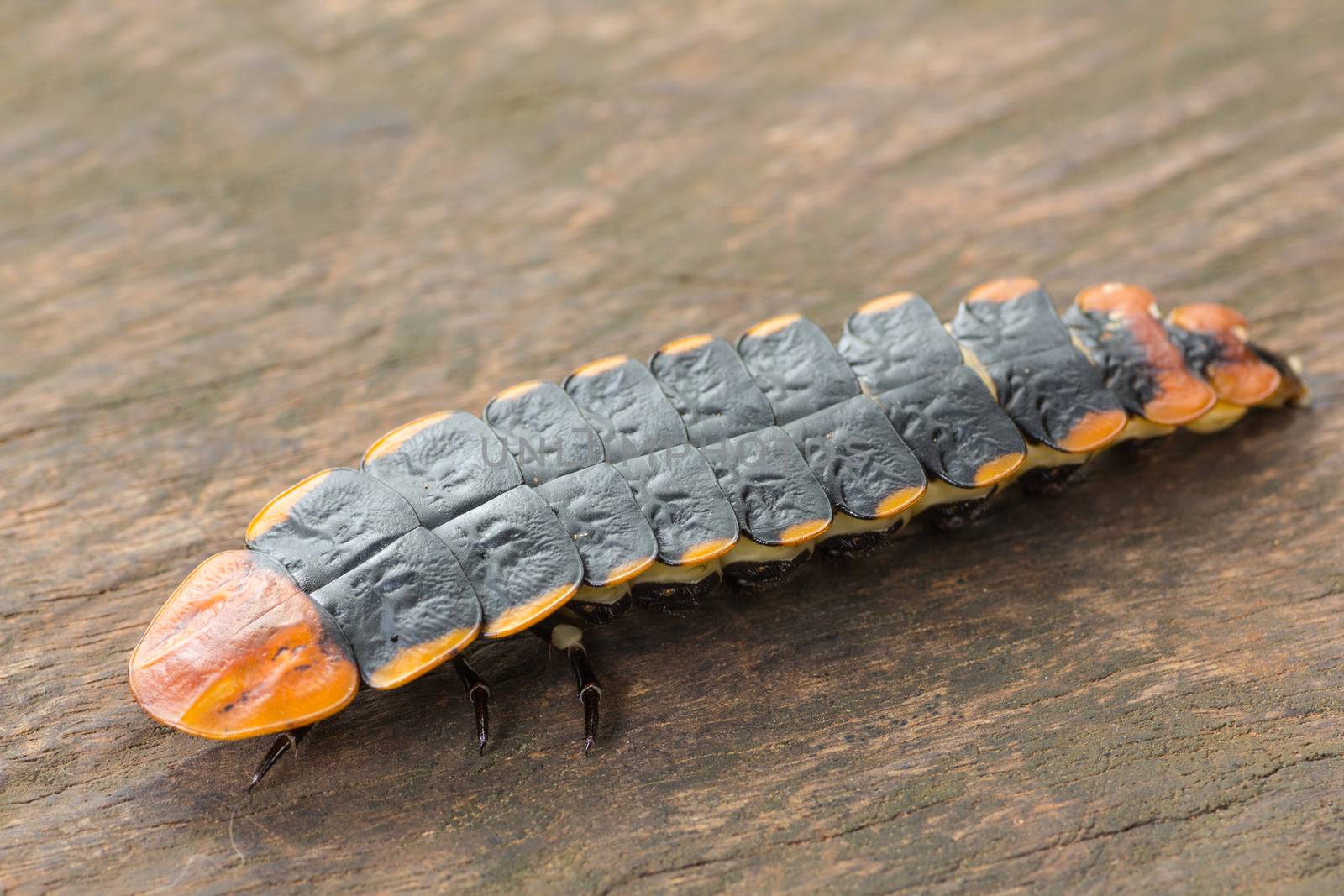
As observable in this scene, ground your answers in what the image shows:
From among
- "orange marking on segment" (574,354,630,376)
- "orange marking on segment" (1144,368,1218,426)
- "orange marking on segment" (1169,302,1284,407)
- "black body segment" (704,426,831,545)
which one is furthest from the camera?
"orange marking on segment" (1169,302,1284,407)

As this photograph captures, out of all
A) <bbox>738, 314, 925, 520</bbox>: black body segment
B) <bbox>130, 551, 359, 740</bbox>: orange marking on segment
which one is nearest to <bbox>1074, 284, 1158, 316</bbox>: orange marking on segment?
<bbox>738, 314, 925, 520</bbox>: black body segment

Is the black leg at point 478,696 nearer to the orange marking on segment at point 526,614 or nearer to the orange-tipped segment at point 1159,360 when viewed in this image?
the orange marking on segment at point 526,614

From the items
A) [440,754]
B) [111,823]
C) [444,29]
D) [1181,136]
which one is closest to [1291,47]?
[1181,136]

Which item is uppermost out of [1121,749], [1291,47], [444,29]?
[444,29]

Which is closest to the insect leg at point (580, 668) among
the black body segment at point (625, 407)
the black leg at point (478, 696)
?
the black leg at point (478, 696)

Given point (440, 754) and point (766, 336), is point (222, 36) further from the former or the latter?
point (440, 754)

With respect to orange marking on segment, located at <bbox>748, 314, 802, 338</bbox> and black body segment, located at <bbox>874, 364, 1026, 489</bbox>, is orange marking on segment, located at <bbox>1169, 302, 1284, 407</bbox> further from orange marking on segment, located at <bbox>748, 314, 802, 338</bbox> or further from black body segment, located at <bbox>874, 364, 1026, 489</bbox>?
orange marking on segment, located at <bbox>748, 314, 802, 338</bbox>
